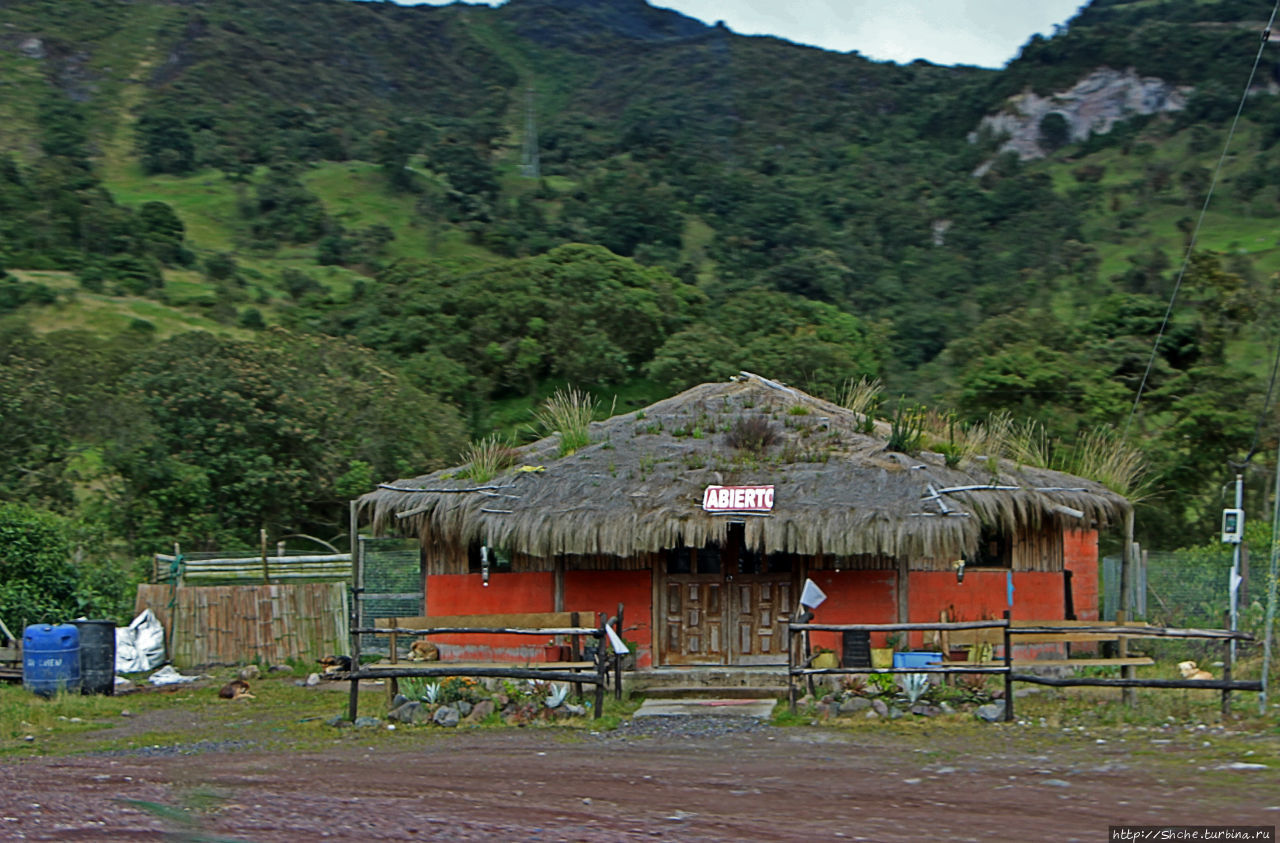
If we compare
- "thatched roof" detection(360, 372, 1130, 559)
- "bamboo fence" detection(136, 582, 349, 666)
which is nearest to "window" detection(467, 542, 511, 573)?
"thatched roof" detection(360, 372, 1130, 559)

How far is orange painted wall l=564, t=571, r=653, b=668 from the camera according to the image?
54.8 feet

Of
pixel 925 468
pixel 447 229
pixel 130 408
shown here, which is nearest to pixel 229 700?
pixel 925 468

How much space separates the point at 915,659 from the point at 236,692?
8.67m

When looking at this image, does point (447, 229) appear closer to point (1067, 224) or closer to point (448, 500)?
point (1067, 224)

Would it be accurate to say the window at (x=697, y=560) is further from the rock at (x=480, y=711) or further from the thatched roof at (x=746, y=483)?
the rock at (x=480, y=711)

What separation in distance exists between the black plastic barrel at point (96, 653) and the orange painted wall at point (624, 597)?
5914mm

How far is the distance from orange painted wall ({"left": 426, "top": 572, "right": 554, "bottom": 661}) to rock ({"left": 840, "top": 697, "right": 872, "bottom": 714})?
480 centimetres

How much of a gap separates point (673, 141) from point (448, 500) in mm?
77003

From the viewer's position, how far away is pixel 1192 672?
54.0 ft

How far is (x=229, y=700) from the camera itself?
17219 mm

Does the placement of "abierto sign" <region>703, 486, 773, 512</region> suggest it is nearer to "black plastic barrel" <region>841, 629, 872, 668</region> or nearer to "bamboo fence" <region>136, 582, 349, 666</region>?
"black plastic barrel" <region>841, 629, 872, 668</region>

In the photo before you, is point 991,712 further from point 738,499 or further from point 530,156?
point 530,156

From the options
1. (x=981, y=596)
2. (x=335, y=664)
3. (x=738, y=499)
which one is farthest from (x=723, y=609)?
(x=335, y=664)

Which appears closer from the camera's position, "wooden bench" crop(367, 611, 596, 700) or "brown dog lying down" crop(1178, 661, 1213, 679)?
"wooden bench" crop(367, 611, 596, 700)
